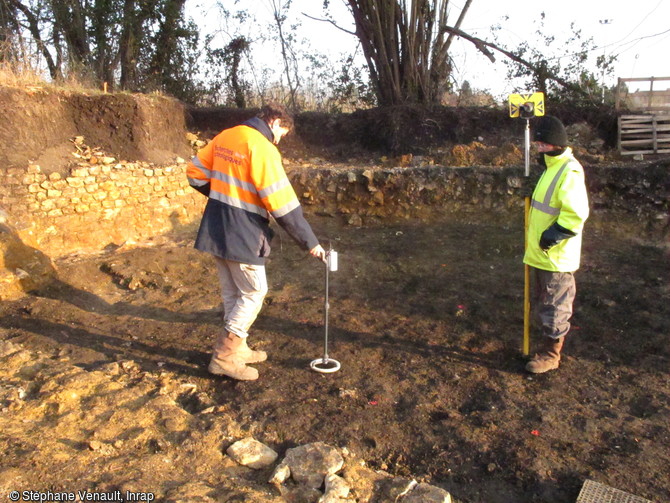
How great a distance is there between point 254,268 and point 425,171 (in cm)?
602

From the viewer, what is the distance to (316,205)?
9.63 metres

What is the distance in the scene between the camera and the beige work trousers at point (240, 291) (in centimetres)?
391

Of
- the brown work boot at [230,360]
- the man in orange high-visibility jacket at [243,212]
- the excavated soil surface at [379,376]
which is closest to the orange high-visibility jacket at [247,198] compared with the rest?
the man in orange high-visibility jacket at [243,212]

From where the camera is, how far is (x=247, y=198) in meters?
3.77

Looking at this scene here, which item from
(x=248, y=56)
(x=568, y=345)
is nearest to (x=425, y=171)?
(x=568, y=345)

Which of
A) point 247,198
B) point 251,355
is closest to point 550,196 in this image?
point 247,198

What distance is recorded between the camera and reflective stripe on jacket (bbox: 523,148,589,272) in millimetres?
3838

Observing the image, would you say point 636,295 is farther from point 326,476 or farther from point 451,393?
point 326,476

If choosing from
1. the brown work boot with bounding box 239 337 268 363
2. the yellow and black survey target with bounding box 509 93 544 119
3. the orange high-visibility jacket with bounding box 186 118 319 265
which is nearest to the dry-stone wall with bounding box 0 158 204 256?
the brown work boot with bounding box 239 337 268 363

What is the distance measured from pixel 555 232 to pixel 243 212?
7.60 feet

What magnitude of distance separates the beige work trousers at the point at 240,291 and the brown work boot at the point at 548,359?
223 cm

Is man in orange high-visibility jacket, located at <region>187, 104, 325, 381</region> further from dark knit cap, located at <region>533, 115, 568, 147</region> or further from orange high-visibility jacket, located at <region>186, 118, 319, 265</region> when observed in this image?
dark knit cap, located at <region>533, 115, 568, 147</region>

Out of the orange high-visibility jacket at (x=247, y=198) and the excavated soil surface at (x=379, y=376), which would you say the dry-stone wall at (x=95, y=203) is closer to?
the excavated soil surface at (x=379, y=376)

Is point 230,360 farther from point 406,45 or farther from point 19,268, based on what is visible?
point 406,45
